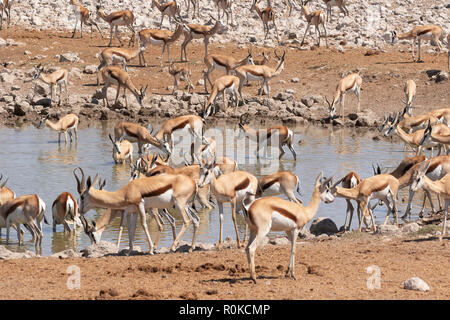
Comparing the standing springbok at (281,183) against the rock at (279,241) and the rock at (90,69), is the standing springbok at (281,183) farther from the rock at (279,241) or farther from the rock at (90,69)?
the rock at (90,69)

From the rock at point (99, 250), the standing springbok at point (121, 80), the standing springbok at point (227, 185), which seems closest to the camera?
the rock at point (99, 250)

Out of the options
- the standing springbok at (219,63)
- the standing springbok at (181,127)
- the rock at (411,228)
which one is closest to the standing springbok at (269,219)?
the rock at (411,228)

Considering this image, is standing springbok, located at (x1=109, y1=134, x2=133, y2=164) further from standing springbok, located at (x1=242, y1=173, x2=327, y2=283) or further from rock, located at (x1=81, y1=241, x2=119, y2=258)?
standing springbok, located at (x1=242, y1=173, x2=327, y2=283)

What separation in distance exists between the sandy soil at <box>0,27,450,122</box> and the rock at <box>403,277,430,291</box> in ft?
51.7

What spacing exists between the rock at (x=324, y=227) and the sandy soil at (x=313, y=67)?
12058mm

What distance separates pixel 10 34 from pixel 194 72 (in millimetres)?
8181

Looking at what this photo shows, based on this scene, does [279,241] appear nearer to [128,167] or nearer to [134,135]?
[128,167]

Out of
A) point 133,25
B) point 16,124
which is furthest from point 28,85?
point 133,25

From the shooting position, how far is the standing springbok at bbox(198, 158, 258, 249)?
31.7ft

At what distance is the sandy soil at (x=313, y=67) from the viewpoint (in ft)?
77.6

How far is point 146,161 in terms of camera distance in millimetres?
13836

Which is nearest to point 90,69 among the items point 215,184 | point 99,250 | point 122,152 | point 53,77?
point 53,77

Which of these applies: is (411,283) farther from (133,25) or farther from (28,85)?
(133,25)

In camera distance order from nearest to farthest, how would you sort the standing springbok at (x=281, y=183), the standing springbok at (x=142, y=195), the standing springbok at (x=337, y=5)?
the standing springbok at (x=142, y=195) → the standing springbok at (x=281, y=183) → the standing springbok at (x=337, y=5)
